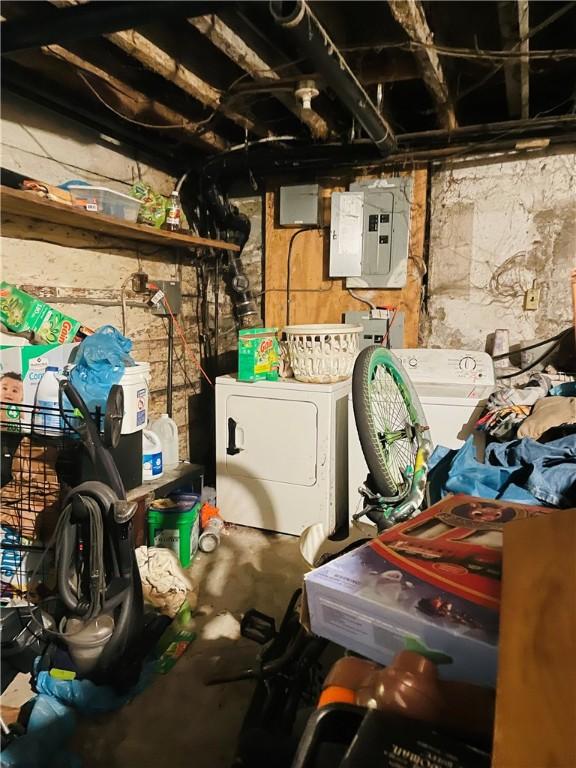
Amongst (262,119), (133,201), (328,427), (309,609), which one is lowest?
(328,427)

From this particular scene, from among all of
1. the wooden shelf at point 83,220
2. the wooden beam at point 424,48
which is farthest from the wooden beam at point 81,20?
the wooden beam at point 424,48

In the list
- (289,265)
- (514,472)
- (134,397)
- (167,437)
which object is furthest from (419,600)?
(289,265)

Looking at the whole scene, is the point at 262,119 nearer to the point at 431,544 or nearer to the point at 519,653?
the point at 431,544

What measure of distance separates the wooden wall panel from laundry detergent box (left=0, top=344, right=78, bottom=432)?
1688 mm

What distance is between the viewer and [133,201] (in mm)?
2414

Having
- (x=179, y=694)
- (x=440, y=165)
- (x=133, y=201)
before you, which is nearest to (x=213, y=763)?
(x=179, y=694)

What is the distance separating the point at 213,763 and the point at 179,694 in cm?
29

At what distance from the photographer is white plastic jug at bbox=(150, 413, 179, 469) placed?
2807mm

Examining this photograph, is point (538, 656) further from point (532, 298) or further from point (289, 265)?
point (289, 265)

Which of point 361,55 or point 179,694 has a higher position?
point 361,55

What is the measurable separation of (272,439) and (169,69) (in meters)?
1.80

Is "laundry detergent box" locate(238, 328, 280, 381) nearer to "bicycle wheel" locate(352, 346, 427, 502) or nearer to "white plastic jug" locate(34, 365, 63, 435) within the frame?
"white plastic jug" locate(34, 365, 63, 435)

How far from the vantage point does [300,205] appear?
3.09 meters

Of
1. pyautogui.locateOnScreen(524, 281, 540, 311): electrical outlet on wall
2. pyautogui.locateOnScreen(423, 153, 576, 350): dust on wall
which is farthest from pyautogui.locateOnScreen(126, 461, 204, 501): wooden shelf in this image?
pyautogui.locateOnScreen(524, 281, 540, 311): electrical outlet on wall
